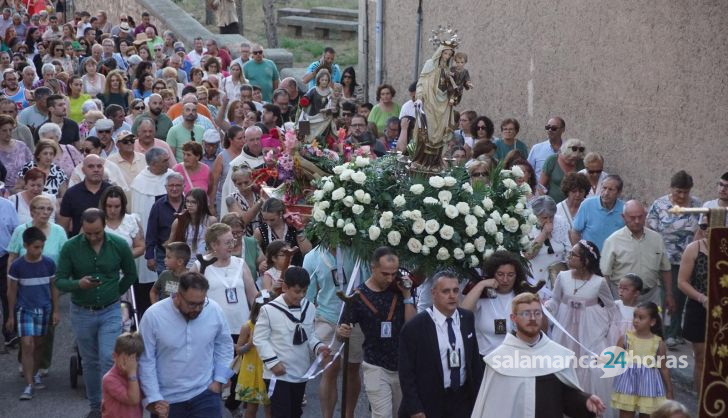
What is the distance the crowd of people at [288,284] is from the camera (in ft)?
28.6

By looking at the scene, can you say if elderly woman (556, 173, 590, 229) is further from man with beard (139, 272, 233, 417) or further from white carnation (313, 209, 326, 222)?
man with beard (139, 272, 233, 417)

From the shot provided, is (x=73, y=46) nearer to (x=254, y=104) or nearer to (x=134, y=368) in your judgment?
(x=254, y=104)

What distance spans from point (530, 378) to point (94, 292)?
4.30 m

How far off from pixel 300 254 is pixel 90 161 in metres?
2.44

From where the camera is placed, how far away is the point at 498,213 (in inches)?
402

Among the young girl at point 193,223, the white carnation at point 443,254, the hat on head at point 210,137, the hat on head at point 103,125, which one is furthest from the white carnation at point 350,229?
the hat on head at point 103,125

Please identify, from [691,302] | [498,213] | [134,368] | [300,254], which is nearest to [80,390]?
[300,254]

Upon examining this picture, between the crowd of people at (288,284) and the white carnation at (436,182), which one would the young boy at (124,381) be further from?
the white carnation at (436,182)

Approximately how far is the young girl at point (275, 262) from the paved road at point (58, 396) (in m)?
1.21

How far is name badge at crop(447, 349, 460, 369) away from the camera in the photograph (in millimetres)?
8672

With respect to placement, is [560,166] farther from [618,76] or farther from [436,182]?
[436,182]

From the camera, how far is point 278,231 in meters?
12.0

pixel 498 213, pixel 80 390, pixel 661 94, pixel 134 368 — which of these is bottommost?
pixel 80 390

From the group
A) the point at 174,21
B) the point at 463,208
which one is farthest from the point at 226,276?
the point at 174,21
